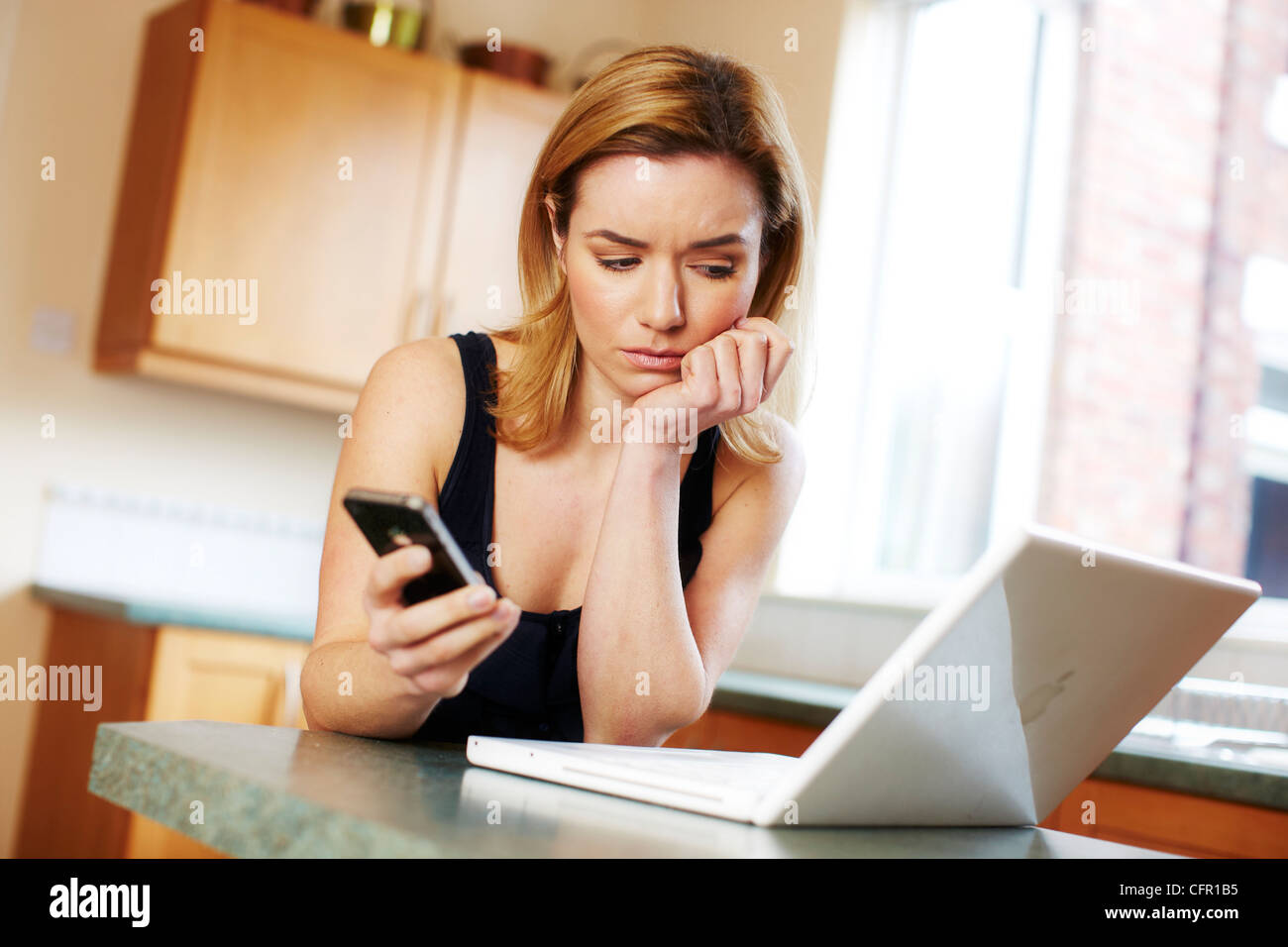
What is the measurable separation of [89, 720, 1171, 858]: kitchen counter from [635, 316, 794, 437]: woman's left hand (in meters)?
0.41

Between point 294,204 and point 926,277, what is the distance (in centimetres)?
163

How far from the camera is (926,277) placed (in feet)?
10.9

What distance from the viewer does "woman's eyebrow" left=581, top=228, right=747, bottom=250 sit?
3.71 feet

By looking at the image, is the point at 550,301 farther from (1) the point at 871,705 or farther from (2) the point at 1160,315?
(2) the point at 1160,315

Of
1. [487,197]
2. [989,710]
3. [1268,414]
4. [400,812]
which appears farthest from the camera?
[487,197]

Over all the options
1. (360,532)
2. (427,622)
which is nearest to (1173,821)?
(360,532)

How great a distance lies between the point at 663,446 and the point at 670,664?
0.65 ft

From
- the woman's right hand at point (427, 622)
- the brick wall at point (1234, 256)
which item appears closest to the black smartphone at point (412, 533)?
the woman's right hand at point (427, 622)

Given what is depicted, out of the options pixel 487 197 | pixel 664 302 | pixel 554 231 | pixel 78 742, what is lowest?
pixel 78 742

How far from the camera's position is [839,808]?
0.73 m

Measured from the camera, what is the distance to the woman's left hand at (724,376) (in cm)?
112

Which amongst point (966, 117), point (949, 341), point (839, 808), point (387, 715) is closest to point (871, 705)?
point (839, 808)

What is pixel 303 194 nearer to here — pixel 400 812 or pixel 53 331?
pixel 53 331
